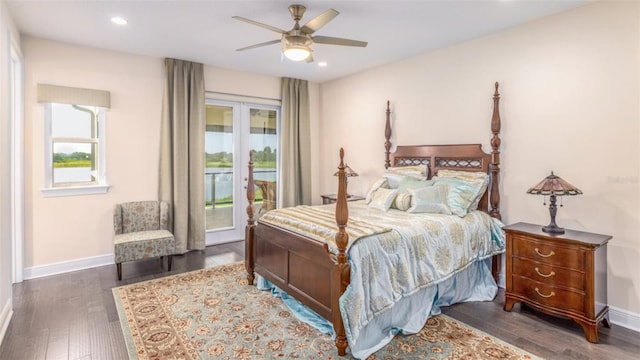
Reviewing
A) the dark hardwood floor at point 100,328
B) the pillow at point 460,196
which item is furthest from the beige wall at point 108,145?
the pillow at point 460,196

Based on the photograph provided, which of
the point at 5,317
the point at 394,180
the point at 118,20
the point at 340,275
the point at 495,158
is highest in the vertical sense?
the point at 118,20

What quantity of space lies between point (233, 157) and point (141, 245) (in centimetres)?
206

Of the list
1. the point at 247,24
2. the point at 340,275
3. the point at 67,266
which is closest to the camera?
the point at 340,275

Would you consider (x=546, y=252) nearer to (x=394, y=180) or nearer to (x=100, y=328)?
(x=394, y=180)

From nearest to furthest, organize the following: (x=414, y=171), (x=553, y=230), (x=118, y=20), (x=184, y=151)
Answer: (x=553, y=230)
(x=118, y=20)
(x=414, y=171)
(x=184, y=151)

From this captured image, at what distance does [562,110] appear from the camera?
3152mm

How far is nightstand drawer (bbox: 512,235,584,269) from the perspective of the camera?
2635mm

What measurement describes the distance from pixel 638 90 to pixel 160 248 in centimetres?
492

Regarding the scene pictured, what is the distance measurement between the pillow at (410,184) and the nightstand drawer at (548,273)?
1.15 m

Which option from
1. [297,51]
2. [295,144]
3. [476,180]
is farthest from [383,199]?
[295,144]

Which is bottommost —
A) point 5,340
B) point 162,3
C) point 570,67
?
point 5,340

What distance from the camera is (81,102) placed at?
A: 13.2ft

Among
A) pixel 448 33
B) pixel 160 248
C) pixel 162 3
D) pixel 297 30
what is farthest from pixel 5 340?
pixel 448 33

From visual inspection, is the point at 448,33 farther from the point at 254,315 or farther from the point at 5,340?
the point at 5,340
